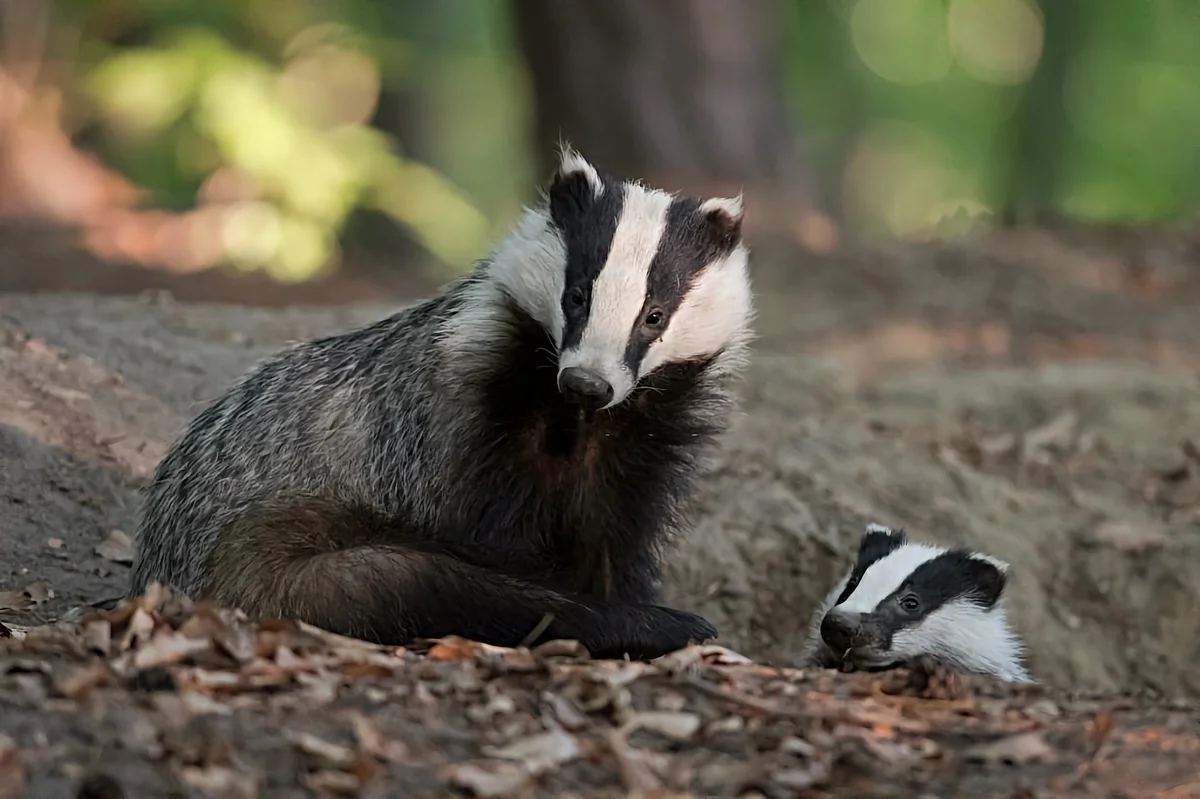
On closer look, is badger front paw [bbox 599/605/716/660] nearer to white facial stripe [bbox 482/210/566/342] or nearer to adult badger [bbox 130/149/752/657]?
adult badger [bbox 130/149/752/657]

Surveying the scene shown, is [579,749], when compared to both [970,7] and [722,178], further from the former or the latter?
[970,7]

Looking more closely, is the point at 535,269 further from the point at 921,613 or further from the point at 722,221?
the point at 921,613

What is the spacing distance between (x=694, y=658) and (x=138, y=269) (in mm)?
6444

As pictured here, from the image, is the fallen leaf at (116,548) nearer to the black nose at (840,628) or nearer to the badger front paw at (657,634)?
the badger front paw at (657,634)

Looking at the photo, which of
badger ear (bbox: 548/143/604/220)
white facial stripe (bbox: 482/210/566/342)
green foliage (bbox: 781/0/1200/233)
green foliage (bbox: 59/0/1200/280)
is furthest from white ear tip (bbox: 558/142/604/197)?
green foliage (bbox: 781/0/1200/233)

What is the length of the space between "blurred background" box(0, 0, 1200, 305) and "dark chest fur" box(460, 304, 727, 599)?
4.81 feet

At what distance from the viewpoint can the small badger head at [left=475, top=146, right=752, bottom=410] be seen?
11.3 feet

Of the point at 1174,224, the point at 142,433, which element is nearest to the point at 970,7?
the point at 1174,224

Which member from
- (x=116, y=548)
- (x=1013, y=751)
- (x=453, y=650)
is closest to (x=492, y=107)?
(x=116, y=548)

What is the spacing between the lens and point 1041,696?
10.4 ft

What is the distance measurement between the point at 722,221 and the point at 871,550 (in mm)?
1331

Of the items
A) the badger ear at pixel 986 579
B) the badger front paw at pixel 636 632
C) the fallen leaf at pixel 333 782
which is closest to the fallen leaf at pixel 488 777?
the fallen leaf at pixel 333 782

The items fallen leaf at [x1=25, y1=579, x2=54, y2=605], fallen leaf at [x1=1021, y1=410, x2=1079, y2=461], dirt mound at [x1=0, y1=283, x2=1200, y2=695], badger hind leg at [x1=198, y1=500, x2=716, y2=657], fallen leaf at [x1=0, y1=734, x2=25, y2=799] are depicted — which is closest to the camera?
fallen leaf at [x1=0, y1=734, x2=25, y2=799]

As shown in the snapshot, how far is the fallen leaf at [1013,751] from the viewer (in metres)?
2.75
